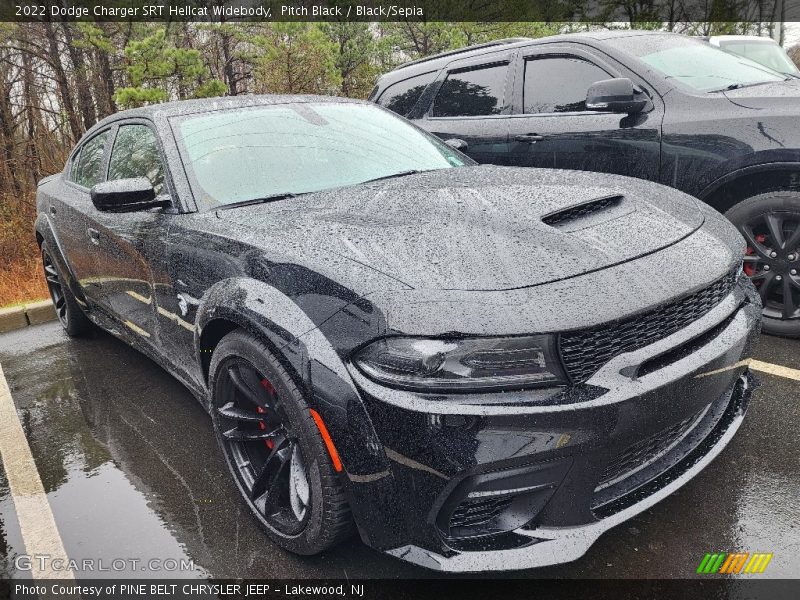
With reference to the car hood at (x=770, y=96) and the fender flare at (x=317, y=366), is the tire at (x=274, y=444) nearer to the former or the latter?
the fender flare at (x=317, y=366)

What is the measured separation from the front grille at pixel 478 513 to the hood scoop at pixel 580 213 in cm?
90

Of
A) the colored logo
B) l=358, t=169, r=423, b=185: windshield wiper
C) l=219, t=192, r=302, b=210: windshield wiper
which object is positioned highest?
l=358, t=169, r=423, b=185: windshield wiper

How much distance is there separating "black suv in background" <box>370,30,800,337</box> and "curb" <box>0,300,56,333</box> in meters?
3.69

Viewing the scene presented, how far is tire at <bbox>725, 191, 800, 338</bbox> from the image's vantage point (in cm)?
348

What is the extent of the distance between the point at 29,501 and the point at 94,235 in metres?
1.48

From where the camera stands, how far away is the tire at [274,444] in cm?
189

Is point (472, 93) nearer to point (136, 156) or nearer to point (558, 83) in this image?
point (558, 83)

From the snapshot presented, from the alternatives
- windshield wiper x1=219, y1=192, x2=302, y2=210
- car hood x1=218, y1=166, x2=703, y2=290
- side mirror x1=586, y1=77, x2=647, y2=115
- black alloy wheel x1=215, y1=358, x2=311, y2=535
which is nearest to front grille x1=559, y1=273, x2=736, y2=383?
car hood x1=218, y1=166, x2=703, y2=290

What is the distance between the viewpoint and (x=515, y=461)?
1630 mm

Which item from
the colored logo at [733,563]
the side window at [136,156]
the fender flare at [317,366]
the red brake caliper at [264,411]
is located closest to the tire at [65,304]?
the side window at [136,156]

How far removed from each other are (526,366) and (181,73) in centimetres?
1263

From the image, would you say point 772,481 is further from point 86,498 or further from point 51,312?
point 51,312

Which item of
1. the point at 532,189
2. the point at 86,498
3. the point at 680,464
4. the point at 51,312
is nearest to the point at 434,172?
the point at 532,189

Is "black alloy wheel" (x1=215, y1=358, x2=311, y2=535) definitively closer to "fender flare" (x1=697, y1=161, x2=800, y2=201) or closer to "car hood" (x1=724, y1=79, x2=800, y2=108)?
"fender flare" (x1=697, y1=161, x2=800, y2=201)
